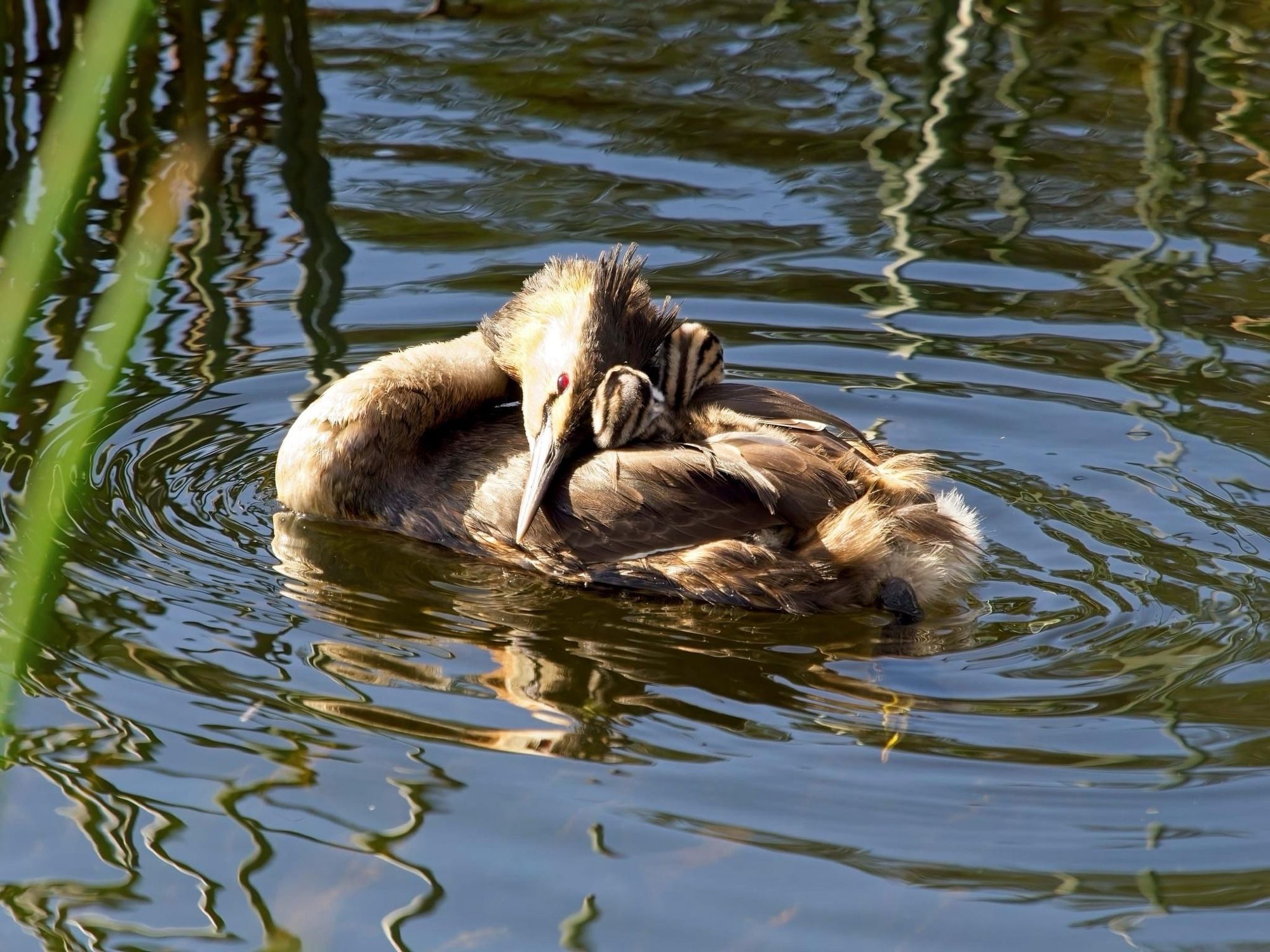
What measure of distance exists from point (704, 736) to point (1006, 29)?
711cm

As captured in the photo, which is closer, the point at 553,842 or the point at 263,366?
the point at 553,842

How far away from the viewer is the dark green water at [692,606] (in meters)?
3.55

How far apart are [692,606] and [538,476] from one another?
630 mm

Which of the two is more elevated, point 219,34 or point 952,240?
point 219,34

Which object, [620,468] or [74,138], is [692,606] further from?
[74,138]

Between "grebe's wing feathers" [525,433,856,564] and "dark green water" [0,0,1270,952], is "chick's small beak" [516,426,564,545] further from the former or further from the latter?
"dark green water" [0,0,1270,952]

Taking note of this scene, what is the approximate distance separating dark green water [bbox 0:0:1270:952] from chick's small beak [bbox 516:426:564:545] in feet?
0.83

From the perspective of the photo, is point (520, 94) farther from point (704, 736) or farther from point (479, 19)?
point (704, 736)

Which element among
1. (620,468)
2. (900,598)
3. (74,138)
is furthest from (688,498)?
(74,138)

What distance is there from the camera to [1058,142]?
8.80 meters

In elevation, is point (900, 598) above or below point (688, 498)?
below

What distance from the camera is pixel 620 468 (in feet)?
16.6

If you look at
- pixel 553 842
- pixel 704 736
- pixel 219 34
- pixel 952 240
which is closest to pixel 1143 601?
pixel 704 736

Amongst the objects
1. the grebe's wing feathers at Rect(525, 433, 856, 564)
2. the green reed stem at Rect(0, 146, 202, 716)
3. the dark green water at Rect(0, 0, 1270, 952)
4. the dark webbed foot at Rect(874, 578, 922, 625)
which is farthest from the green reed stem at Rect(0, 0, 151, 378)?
the dark webbed foot at Rect(874, 578, 922, 625)
